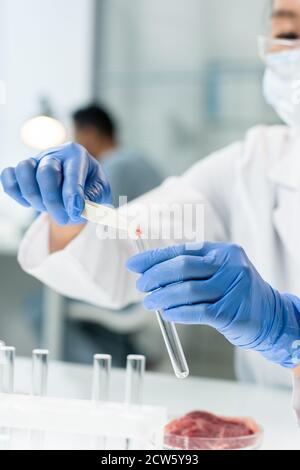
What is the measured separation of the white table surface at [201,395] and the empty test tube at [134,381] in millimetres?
246

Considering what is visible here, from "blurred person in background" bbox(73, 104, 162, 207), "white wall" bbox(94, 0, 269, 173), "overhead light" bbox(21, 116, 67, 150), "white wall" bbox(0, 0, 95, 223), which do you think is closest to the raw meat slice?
"overhead light" bbox(21, 116, 67, 150)

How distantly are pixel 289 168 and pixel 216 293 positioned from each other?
0.71 metres

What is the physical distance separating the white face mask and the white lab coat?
0.41ft

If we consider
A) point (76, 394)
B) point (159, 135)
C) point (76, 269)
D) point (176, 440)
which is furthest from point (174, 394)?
point (159, 135)

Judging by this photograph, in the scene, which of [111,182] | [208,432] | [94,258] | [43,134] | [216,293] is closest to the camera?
[216,293]

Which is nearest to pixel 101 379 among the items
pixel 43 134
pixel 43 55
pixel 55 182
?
pixel 55 182

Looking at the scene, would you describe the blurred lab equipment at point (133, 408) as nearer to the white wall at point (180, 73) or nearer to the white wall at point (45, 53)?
the white wall at point (180, 73)

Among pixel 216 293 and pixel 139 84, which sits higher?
pixel 139 84

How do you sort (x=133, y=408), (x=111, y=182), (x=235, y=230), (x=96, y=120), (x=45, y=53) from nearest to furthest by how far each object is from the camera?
(x=133, y=408) → (x=235, y=230) → (x=111, y=182) → (x=96, y=120) → (x=45, y=53)

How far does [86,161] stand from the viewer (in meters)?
1.10

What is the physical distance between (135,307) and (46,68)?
5.87 ft

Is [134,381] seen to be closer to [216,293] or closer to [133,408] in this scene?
[133,408]

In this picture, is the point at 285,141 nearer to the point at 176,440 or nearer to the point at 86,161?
the point at 86,161

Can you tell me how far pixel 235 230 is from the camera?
1.57m
